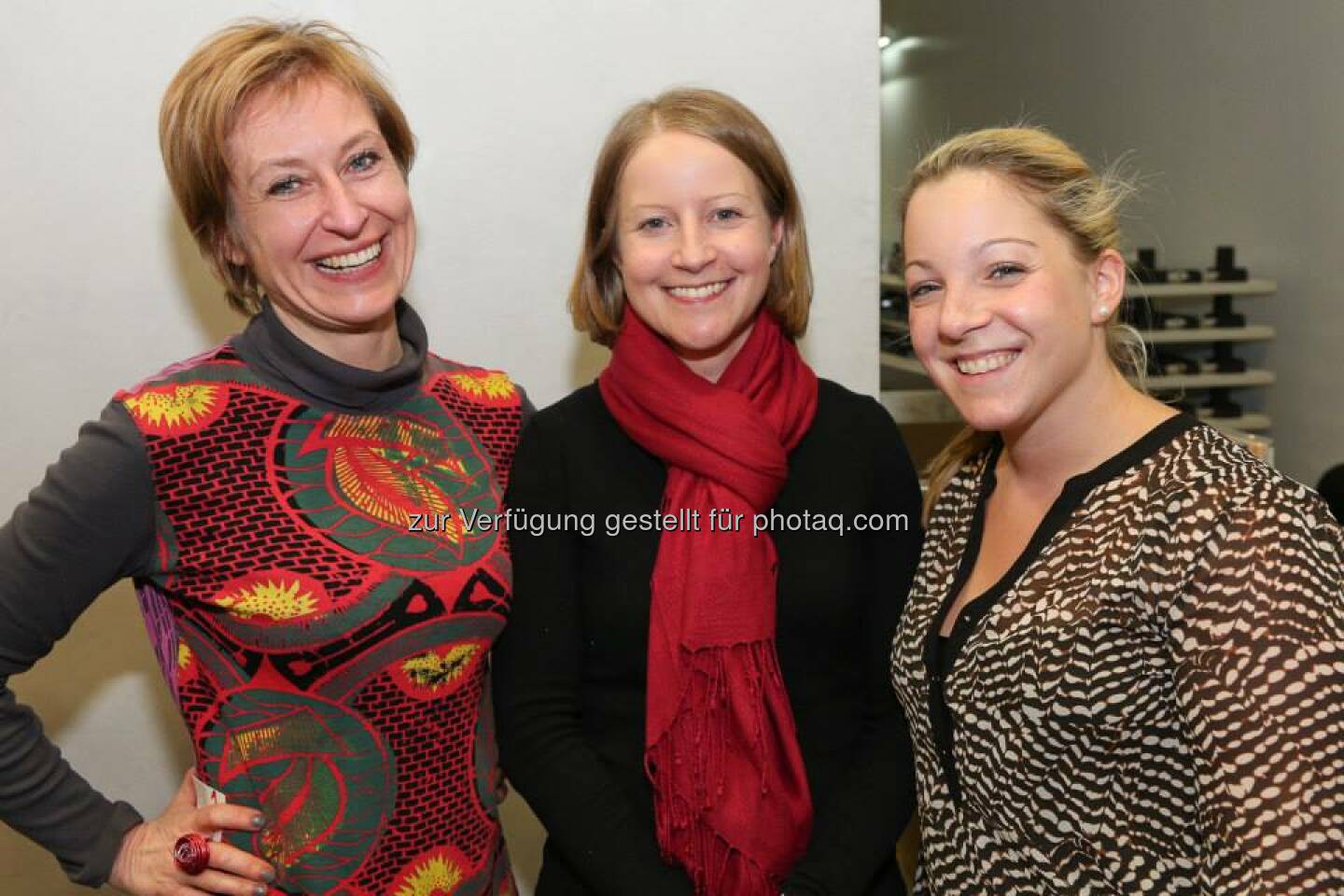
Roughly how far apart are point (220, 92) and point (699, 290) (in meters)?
0.66

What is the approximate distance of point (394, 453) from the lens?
1647 mm

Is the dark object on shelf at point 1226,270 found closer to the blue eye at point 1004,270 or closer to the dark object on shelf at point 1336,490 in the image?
the dark object on shelf at point 1336,490

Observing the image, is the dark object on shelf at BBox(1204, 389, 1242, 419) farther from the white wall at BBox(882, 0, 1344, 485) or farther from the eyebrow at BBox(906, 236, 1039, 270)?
the eyebrow at BBox(906, 236, 1039, 270)

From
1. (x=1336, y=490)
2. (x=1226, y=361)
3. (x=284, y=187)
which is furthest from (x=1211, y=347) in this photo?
(x=284, y=187)

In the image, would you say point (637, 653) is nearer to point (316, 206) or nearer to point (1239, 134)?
point (316, 206)

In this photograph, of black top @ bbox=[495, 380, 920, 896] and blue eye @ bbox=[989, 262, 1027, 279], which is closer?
blue eye @ bbox=[989, 262, 1027, 279]

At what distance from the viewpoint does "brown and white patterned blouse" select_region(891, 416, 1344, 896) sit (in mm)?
1160

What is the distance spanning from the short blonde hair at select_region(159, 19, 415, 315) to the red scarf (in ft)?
2.02

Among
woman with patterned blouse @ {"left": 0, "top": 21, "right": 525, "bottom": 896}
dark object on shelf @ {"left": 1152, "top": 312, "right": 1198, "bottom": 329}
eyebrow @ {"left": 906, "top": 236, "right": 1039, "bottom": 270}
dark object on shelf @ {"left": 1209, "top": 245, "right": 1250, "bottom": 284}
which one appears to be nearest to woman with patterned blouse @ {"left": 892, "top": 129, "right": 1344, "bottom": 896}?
eyebrow @ {"left": 906, "top": 236, "right": 1039, "bottom": 270}

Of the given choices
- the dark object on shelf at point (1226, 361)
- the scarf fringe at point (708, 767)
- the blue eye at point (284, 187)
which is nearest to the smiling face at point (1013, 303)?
the scarf fringe at point (708, 767)

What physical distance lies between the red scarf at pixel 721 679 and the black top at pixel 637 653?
0.12 ft

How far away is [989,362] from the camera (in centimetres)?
144

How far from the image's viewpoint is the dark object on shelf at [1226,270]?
175 inches

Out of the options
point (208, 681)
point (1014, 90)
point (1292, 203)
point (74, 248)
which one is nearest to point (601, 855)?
point (208, 681)
